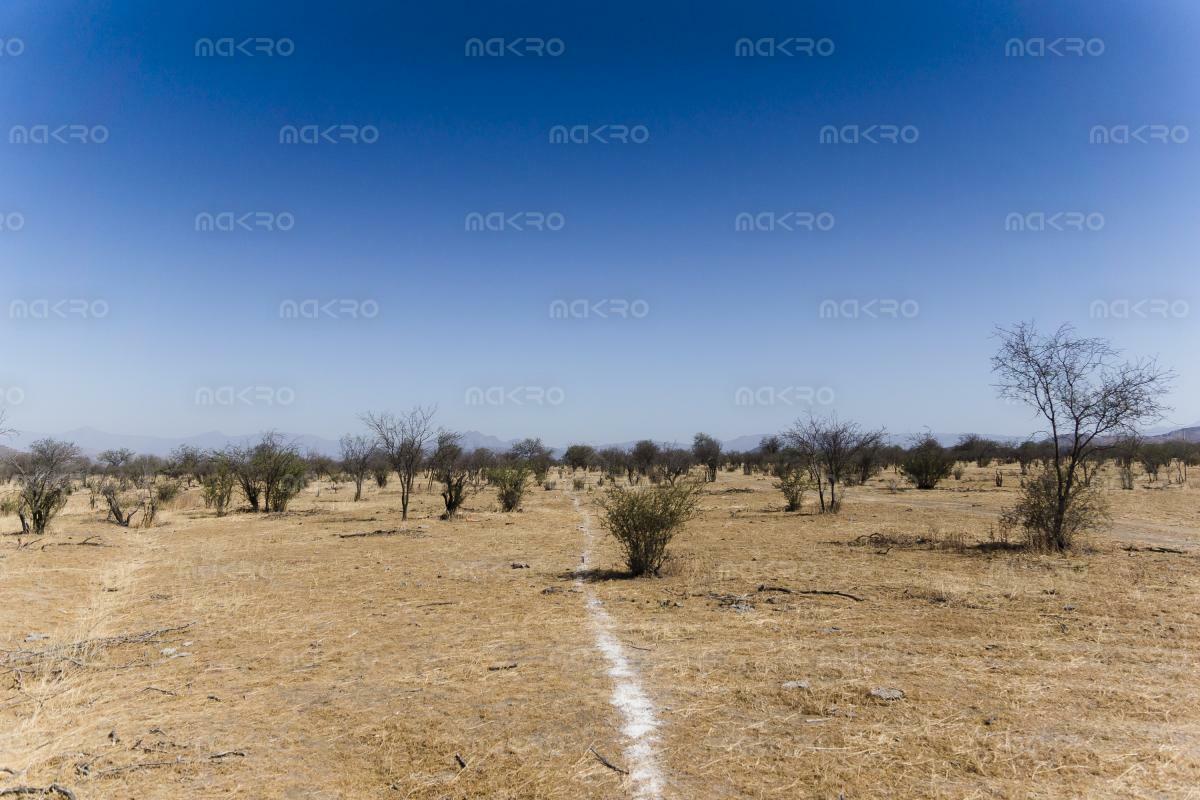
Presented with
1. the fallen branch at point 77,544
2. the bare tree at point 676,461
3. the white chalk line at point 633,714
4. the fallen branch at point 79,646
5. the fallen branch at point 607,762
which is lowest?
the white chalk line at point 633,714

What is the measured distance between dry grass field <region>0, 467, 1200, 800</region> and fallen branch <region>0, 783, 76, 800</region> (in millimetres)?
115

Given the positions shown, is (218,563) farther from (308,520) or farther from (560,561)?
(308,520)

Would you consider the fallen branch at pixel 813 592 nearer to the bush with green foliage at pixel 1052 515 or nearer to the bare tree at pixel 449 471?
the bush with green foliage at pixel 1052 515

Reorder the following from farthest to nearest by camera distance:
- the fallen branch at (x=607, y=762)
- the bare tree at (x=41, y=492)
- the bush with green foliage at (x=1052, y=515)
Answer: the bare tree at (x=41, y=492), the bush with green foliage at (x=1052, y=515), the fallen branch at (x=607, y=762)

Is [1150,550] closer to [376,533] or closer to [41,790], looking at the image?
[41,790]

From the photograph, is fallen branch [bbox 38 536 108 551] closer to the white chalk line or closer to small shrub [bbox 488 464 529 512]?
small shrub [bbox 488 464 529 512]

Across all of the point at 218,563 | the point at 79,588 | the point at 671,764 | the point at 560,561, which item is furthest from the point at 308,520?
the point at 671,764

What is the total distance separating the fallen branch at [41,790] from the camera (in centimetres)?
443

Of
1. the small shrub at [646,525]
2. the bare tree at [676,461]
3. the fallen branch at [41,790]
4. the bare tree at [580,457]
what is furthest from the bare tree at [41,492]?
the bare tree at [580,457]

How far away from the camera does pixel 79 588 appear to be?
12.2 meters

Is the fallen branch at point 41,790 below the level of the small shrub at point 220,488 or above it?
below

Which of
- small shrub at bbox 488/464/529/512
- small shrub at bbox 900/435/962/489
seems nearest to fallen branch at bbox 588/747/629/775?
small shrub at bbox 488/464/529/512

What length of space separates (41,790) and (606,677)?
4.58m

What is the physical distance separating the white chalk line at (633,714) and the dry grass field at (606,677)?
0.10ft
